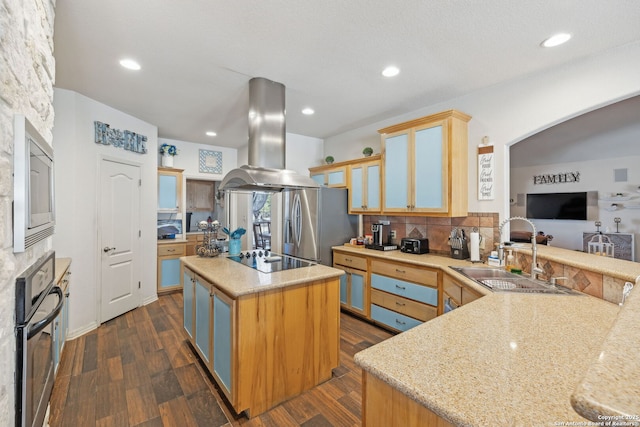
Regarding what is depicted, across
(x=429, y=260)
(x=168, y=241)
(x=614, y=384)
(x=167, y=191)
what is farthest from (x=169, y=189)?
(x=614, y=384)

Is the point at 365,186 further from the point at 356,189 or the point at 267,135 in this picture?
the point at 267,135

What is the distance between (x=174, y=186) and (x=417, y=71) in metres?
4.14

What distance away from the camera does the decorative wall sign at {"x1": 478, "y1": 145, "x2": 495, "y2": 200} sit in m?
2.87

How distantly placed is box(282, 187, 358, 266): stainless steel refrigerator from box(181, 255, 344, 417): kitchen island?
4.47 feet

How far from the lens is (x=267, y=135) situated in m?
2.66

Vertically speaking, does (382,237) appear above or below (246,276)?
above

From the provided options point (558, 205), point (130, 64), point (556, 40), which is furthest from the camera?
point (558, 205)

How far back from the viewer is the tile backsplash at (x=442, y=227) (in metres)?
2.86

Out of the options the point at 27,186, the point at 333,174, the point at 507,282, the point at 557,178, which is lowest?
the point at 507,282

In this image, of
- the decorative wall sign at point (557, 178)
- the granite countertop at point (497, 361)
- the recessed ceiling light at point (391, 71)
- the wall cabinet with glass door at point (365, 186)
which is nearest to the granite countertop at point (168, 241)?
the wall cabinet with glass door at point (365, 186)

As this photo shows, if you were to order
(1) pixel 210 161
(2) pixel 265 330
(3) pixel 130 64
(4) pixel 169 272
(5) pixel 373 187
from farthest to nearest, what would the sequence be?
1. (1) pixel 210 161
2. (4) pixel 169 272
3. (5) pixel 373 187
4. (3) pixel 130 64
5. (2) pixel 265 330

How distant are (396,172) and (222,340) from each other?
251 cm

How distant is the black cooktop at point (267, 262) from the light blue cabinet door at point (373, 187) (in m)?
1.42

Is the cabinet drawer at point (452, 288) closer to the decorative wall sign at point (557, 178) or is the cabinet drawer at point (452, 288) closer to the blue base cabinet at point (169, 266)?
the blue base cabinet at point (169, 266)
